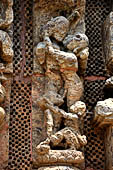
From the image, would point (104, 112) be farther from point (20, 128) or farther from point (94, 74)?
point (20, 128)

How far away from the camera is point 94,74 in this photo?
6.50 m

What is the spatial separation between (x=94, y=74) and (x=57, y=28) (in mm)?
808

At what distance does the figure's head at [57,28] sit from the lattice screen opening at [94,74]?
0.56 metres

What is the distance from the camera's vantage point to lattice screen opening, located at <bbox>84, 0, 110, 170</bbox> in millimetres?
6098

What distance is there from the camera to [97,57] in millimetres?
6621

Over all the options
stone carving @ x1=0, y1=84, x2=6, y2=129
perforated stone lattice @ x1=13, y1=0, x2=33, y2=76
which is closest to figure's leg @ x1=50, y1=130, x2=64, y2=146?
stone carving @ x1=0, y1=84, x2=6, y2=129

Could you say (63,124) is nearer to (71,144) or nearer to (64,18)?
(71,144)

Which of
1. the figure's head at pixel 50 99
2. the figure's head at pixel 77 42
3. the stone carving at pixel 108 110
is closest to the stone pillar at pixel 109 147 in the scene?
the stone carving at pixel 108 110

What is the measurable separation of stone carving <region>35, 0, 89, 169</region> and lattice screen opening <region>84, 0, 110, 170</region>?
0.25 meters

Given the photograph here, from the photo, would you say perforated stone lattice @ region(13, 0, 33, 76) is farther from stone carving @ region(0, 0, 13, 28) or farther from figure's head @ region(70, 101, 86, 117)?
figure's head @ region(70, 101, 86, 117)

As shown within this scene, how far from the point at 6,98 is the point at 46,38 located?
92 cm

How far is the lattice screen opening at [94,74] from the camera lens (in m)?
6.10

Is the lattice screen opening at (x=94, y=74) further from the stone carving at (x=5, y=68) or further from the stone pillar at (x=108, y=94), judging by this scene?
the stone carving at (x=5, y=68)

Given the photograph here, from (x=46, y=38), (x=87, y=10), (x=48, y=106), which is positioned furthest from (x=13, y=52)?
(x=87, y=10)
